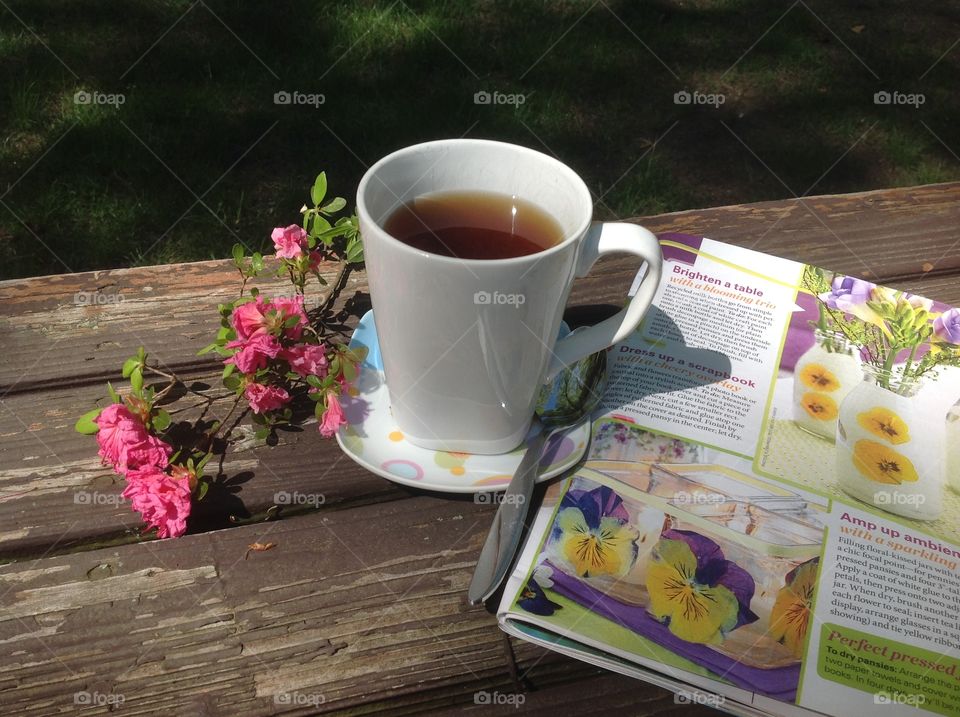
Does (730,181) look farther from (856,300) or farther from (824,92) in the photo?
(856,300)

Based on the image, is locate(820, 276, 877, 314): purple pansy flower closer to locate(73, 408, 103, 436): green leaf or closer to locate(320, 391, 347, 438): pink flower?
locate(320, 391, 347, 438): pink flower

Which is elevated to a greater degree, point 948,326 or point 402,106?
point 948,326

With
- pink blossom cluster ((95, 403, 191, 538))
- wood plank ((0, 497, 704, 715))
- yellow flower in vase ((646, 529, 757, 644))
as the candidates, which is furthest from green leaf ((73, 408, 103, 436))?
yellow flower in vase ((646, 529, 757, 644))

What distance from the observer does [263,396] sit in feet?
2.33

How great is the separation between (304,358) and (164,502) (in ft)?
0.59

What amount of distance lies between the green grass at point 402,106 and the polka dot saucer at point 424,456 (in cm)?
104

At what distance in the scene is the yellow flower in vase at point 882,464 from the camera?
2.35 ft

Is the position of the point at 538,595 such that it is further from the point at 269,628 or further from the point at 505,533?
the point at 269,628

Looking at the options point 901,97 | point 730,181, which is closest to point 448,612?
point 730,181

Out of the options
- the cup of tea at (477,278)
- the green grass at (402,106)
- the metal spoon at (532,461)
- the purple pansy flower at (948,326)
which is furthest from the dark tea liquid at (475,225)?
the green grass at (402,106)

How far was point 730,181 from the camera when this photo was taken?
196cm

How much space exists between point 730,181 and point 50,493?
1724 mm

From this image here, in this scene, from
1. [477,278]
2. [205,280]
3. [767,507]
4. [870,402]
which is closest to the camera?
[477,278]

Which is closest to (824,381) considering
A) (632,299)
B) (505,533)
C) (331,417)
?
(632,299)
